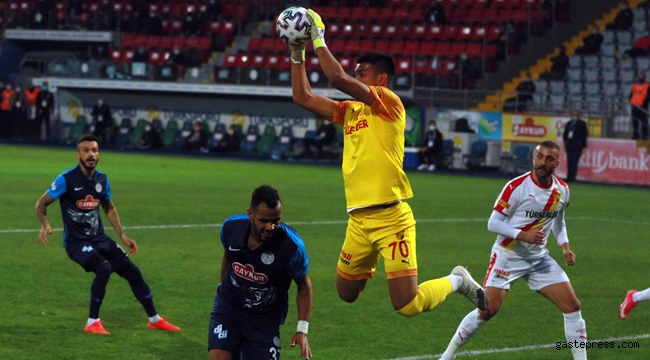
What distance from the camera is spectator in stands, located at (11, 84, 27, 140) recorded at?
4119 cm

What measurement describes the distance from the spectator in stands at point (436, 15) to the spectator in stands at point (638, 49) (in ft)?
22.3

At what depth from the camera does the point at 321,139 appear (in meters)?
34.7

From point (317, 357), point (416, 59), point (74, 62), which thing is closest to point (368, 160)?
point (317, 357)

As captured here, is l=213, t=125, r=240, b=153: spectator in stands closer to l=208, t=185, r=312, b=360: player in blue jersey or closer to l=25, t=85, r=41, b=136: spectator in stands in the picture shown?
l=25, t=85, r=41, b=136: spectator in stands

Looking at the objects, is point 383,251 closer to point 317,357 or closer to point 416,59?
point 317,357

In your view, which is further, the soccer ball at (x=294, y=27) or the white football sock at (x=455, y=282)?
the white football sock at (x=455, y=282)

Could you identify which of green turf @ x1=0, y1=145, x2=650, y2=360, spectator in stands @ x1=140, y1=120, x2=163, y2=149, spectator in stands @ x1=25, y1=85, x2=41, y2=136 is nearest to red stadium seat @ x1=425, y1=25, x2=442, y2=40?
spectator in stands @ x1=140, y1=120, x2=163, y2=149

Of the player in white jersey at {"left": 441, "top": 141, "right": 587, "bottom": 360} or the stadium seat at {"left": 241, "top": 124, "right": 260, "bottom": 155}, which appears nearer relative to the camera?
the player in white jersey at {"left": 441, "top": 141, "right": 587, "bottom": 360}

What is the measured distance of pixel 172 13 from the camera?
42.9m

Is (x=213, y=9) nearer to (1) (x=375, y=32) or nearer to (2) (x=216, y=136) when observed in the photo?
(2) (x=216, y=136)

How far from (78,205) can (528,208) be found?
4089mm

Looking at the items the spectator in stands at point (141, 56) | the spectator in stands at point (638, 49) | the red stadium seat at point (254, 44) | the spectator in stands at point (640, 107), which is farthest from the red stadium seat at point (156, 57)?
the spectator in stands at point (640, 107)

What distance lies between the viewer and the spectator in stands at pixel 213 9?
1635 inches

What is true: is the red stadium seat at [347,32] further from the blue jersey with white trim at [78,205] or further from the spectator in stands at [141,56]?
the blue jersey with white trim at [78,205]
